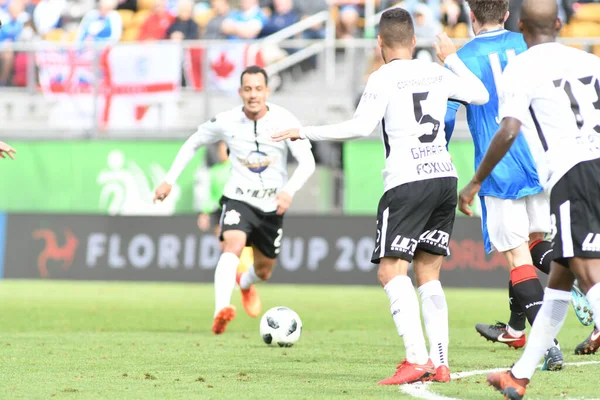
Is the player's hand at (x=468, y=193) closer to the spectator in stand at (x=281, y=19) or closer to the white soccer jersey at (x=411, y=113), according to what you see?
the white soccer jersey at (x=411, y=113)

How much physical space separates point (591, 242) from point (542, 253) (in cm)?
276

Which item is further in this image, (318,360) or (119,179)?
(119,179)

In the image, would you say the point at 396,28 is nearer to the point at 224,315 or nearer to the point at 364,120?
the point at 364,120

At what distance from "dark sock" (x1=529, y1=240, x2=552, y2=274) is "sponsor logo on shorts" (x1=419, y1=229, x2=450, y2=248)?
1457 mm

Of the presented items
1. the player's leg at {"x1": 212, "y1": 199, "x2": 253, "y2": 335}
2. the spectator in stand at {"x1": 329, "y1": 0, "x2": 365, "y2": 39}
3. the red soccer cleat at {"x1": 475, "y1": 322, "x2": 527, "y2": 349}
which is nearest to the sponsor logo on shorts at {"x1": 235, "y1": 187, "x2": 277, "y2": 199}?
the player's leg at {"x1": 212, "y1": 199, "x2": 253, "y2": 335}

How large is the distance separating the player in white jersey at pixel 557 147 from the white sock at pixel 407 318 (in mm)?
956

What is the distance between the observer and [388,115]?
22.1 feet

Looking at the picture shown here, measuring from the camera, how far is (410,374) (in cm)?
650

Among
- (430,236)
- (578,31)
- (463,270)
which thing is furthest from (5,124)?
(430,236)

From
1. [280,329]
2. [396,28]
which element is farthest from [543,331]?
[280,329]

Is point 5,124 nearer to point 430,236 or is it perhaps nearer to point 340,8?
point 340,8

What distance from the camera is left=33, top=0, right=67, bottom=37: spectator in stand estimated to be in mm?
22062

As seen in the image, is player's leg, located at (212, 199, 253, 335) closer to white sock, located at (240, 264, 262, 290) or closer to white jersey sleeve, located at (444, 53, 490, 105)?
white sock, located at (240, 264, 262, 290)

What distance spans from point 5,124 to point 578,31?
397 inches
